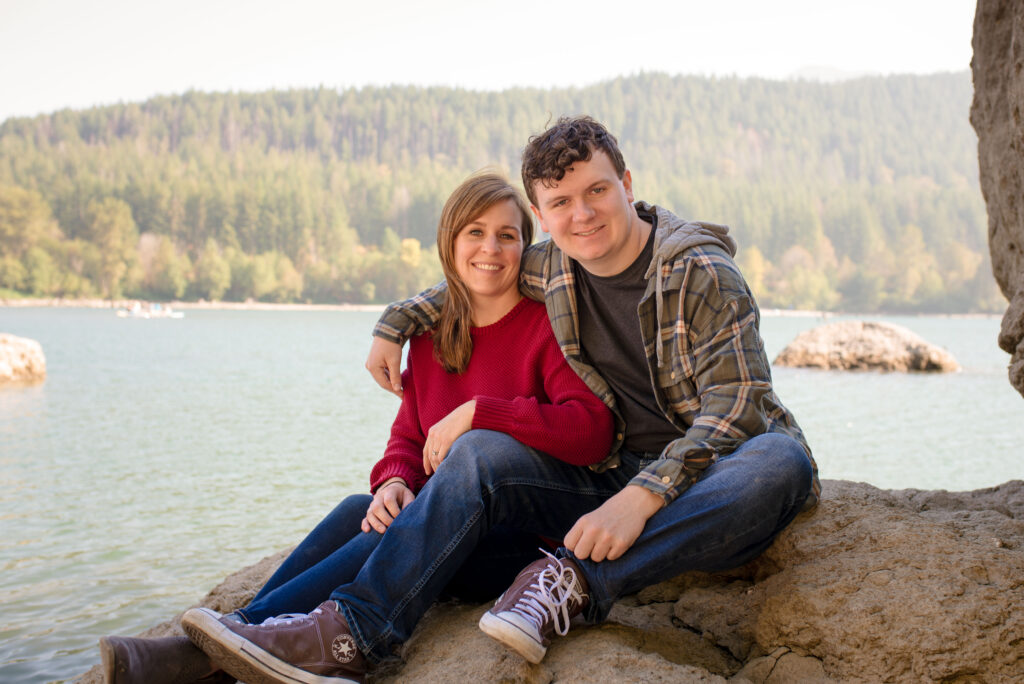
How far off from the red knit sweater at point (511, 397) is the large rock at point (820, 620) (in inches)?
19.4

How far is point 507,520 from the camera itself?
234 cm

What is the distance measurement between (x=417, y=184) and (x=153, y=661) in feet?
305

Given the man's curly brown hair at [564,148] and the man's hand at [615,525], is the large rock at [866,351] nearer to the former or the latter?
the man's curly brown hair at [564,148]

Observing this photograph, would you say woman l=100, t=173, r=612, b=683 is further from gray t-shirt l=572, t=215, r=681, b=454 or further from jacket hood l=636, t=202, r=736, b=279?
jacket hood l=636, t=202, r=736, b=279

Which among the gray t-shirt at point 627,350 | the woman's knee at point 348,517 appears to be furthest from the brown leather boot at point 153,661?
the gray t-shirt at point 627,350

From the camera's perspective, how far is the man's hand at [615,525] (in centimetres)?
204

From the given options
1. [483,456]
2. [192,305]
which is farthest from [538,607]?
[192,305]

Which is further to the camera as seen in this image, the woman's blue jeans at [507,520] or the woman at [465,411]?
the woman at [465,411]

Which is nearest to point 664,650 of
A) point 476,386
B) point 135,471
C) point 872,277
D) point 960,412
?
point 476,386

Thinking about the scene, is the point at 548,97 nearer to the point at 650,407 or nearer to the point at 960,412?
the point at 960,412

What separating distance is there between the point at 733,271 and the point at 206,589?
3984 mm

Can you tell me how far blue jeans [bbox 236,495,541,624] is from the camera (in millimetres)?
2291

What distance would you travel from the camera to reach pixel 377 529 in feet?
7.88

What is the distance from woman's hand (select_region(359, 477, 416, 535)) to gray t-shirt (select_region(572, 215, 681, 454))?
703mm
